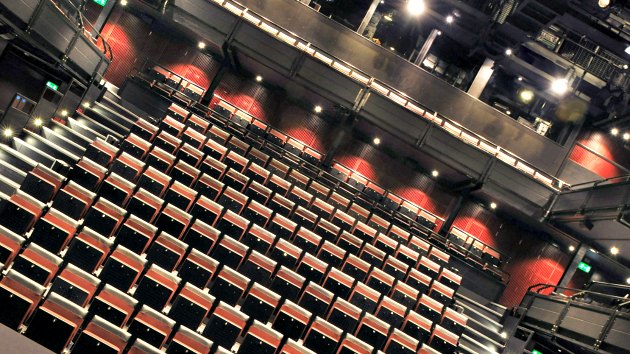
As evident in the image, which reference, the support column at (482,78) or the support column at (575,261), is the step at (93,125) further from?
the support column at (575,261)

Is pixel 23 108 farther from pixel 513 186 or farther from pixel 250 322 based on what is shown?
pixel 513 186

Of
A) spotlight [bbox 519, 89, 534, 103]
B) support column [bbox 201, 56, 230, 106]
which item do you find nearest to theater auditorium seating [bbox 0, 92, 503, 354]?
support column [bbox 201, 56, 230, 106]

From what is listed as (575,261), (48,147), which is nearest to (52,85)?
(48,147)

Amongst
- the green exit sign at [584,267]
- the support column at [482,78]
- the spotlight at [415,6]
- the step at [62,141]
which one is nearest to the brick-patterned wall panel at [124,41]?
the step at [62,141]

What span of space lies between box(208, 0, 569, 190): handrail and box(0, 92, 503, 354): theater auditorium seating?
1397 mm

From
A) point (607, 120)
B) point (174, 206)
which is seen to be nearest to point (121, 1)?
point (174, 206)

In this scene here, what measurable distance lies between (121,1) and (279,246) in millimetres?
4058

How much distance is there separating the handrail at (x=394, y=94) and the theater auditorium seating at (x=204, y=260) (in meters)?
1.40

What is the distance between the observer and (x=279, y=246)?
152 inches

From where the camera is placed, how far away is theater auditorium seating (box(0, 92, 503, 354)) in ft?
8.99

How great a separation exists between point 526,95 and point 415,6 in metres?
1.94

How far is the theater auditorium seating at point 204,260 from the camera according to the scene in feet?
8.99

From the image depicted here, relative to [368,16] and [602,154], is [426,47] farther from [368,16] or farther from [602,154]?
[602,154]

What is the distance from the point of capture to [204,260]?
3.35m
